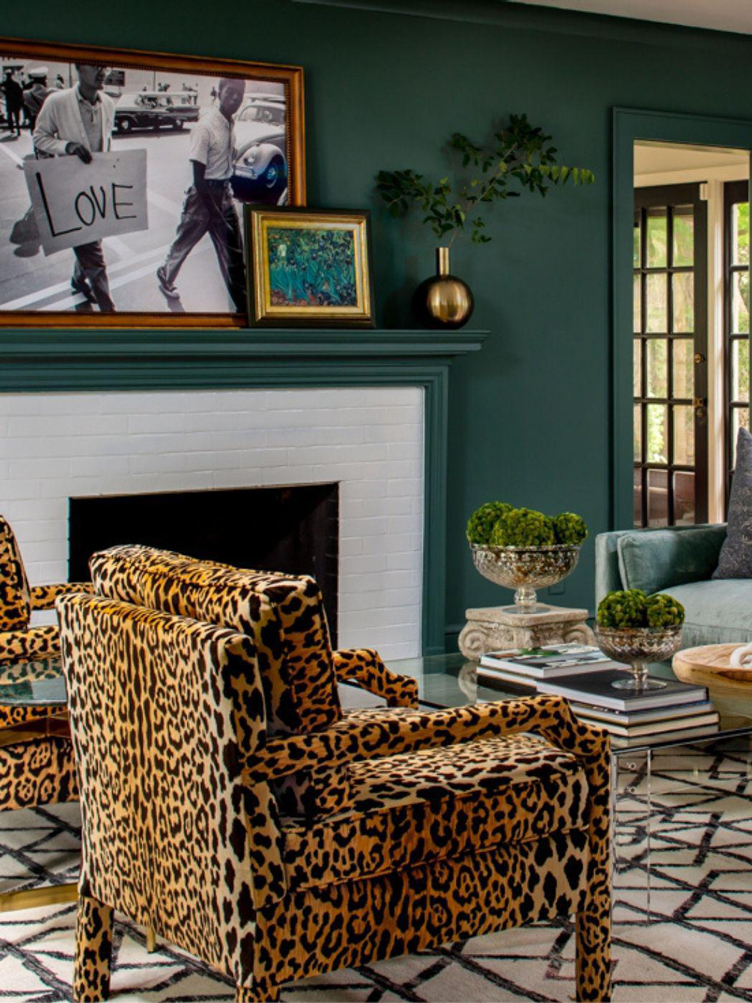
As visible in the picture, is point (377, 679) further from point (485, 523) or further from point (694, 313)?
point (694, 313)

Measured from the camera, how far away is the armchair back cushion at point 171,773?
2.12 meters

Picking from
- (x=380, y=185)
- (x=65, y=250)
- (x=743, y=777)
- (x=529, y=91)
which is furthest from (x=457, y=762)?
(x=529, y=91)

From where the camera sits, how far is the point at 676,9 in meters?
5.97

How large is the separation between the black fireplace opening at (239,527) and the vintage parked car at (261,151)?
1164mm

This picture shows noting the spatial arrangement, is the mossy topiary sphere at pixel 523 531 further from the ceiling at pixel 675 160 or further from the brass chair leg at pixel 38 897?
the ceiling at pixel 675 160

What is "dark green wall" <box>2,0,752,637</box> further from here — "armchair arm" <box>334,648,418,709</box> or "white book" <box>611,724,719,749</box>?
"white book" <box>611,724,719,749</box>

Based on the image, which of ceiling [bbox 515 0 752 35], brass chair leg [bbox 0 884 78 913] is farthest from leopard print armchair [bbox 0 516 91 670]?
ceiling [bbox 515 0 752 35]

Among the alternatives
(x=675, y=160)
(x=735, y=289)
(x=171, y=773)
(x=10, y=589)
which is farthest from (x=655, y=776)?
(x=675, y=160)

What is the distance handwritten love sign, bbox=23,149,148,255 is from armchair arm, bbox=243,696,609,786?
3.11 metres

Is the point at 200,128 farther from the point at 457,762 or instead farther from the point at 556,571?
the point at 457,762

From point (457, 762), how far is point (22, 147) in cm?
325

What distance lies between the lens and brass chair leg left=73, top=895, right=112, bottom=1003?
251cm

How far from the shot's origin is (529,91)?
233 inches

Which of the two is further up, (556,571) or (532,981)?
(556,571)
